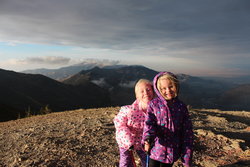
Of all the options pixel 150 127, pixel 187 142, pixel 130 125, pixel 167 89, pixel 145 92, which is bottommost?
pixel 187 142

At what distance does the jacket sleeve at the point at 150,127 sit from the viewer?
3.09 meters

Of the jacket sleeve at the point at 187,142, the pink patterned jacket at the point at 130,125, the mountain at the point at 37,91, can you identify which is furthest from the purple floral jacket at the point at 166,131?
the mountain at the point at 37,91

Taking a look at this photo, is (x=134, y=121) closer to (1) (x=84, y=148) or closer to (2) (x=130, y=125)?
(2) (x=130, y=125)

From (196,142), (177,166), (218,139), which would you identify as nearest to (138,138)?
(177,166)

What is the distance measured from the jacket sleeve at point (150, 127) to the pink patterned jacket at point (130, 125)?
0.36 m

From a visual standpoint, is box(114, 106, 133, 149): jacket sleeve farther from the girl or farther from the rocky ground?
the rocky ground

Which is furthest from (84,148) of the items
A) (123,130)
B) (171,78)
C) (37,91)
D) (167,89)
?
(37,91)

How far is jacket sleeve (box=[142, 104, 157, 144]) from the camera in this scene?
3092 mm

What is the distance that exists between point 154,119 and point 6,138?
7755 mm

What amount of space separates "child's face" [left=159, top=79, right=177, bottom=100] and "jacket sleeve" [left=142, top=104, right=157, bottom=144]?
30 cm

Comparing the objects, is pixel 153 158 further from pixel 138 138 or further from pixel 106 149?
pixel 106 149

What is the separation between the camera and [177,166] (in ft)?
17.9

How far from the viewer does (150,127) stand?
10.4ft

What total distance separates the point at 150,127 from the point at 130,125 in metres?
0.56
